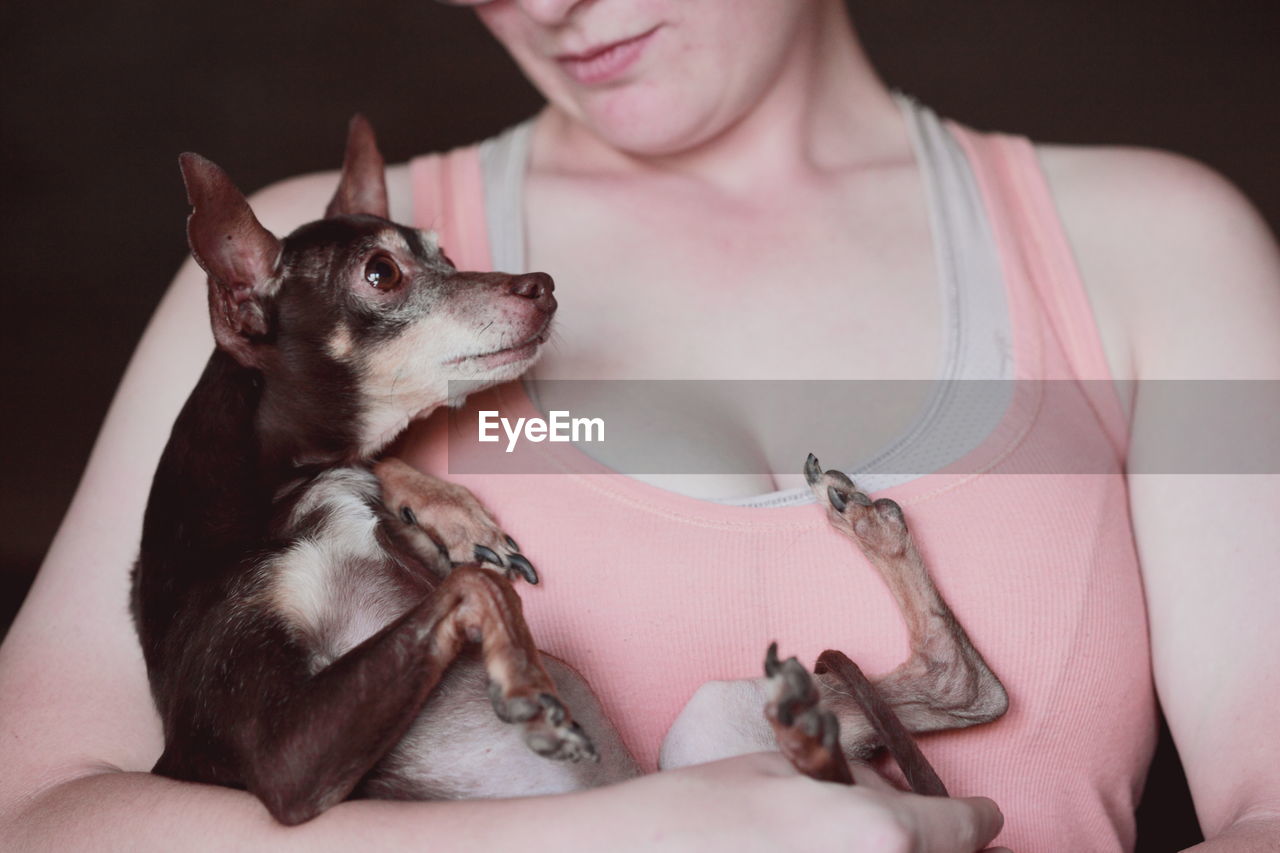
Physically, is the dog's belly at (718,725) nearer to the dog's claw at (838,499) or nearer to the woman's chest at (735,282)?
the dog's claw at (838,499)

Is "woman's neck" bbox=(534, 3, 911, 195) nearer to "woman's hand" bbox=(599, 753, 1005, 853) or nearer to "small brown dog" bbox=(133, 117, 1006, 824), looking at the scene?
"small brown dog" bbox=(133, 117, 1006, 824)

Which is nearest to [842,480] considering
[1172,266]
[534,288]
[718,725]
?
[718,725]

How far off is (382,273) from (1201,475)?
981 mm

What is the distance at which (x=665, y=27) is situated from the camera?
169cm

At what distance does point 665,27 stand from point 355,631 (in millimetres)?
842

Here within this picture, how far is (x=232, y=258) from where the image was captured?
56.4 inches

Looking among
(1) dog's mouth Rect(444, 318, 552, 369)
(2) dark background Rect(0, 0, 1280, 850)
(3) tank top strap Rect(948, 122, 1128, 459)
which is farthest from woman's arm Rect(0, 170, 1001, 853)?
(2) dark background Rect(0, 0, 1280, 850)

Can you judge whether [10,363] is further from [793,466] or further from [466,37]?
[793,466]

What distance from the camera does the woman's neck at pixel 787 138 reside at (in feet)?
6.37

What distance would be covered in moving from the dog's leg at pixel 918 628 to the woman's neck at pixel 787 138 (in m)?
0.64

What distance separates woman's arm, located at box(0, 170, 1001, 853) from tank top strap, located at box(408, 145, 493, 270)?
0.16 feet

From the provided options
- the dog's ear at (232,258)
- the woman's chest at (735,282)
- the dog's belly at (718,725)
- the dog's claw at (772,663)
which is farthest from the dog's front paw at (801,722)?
the dog's ear at (232,258)

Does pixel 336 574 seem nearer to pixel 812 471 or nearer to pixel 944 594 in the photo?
pixel 812 471

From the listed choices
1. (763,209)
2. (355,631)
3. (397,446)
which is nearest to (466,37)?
(763,209)
